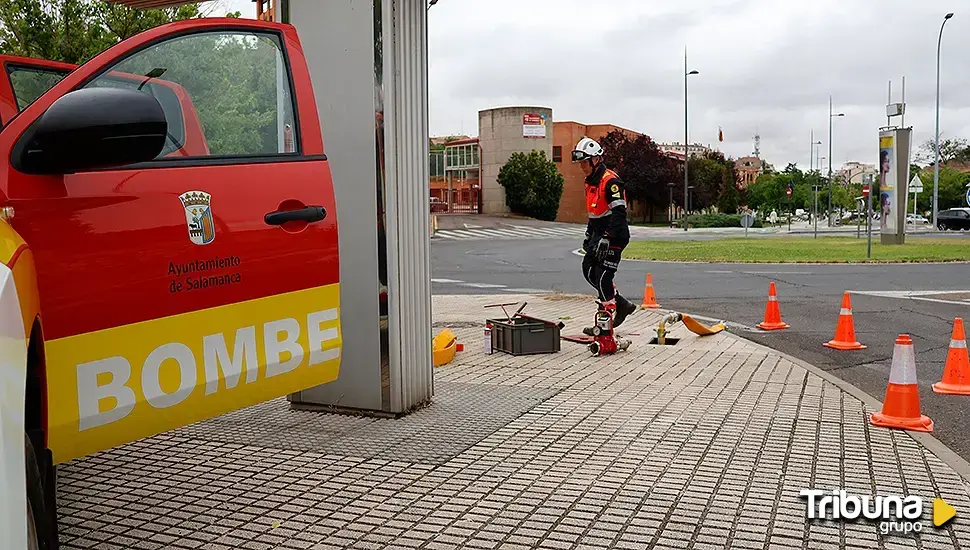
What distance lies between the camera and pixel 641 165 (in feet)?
263

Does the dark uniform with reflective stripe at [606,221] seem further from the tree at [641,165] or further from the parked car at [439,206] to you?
the parked car at [439,206]

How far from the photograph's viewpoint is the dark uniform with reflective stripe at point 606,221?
349 inches

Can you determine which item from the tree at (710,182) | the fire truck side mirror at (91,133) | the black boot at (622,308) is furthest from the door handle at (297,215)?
the tree at (710,182)

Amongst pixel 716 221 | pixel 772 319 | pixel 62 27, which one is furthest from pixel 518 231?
pixel 772 319

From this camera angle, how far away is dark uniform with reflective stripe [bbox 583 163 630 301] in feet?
29.1

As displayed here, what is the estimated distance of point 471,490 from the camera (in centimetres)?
445

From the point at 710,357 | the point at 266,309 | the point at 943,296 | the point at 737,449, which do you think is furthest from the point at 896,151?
the point at 266,309

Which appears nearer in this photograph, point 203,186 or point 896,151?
point 203,186

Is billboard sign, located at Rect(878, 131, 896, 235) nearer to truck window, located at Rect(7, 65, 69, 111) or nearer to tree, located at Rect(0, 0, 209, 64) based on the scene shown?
tree, located at Rect(0, 0, 209, 64)

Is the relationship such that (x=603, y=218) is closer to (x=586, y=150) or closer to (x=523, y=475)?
(x=586, y=150)

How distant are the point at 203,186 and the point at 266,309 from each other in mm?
551

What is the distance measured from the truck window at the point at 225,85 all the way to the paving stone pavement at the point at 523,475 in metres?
1.69

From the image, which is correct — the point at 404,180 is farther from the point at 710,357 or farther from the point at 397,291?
the point at 710,357

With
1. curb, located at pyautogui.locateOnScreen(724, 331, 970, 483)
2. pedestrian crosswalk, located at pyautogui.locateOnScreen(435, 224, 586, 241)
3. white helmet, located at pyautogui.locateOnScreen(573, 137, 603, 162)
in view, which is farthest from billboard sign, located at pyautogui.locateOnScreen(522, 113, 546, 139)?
white helmet, located at pyautogui.locateOnScreen(573, 137, 603, 162)
